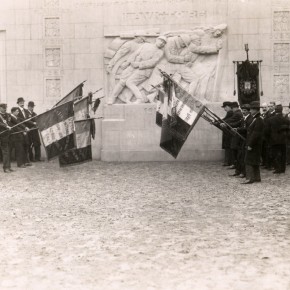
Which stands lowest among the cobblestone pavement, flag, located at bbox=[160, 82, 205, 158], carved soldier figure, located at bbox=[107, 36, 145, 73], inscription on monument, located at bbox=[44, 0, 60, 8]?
the cobblestone pavement

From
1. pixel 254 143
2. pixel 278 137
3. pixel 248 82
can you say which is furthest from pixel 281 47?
pixel 254 143

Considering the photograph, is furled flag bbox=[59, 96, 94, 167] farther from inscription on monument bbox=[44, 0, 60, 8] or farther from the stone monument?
inscription on monument bbox=[44, 0, 60, 8]

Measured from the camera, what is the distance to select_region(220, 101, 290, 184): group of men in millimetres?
12047

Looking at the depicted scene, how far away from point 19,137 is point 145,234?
911cm

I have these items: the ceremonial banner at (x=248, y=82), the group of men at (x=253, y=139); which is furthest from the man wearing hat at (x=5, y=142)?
the ceremonial banner at (x=248, y=82)

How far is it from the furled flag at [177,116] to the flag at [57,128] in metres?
2.01

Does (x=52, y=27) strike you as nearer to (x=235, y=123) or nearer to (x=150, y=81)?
(x=150, y=81)

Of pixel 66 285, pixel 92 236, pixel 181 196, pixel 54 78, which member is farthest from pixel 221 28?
pixel 66 285

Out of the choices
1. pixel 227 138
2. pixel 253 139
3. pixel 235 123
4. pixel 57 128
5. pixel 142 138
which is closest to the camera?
pixel 57 128

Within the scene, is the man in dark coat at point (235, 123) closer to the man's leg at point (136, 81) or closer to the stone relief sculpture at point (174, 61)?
the stone relief sculpture at point (174, 61)

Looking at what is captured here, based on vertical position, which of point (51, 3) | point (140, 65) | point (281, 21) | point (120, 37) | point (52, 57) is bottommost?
point (140, 65)

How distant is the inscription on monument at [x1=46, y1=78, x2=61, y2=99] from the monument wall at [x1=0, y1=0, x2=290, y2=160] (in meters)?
0.03

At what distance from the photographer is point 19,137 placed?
1560 cm

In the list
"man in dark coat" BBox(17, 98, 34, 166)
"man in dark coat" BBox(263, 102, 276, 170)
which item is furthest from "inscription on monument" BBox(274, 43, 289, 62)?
"man in dark coat" BBox(17, 98, 34, 166)
